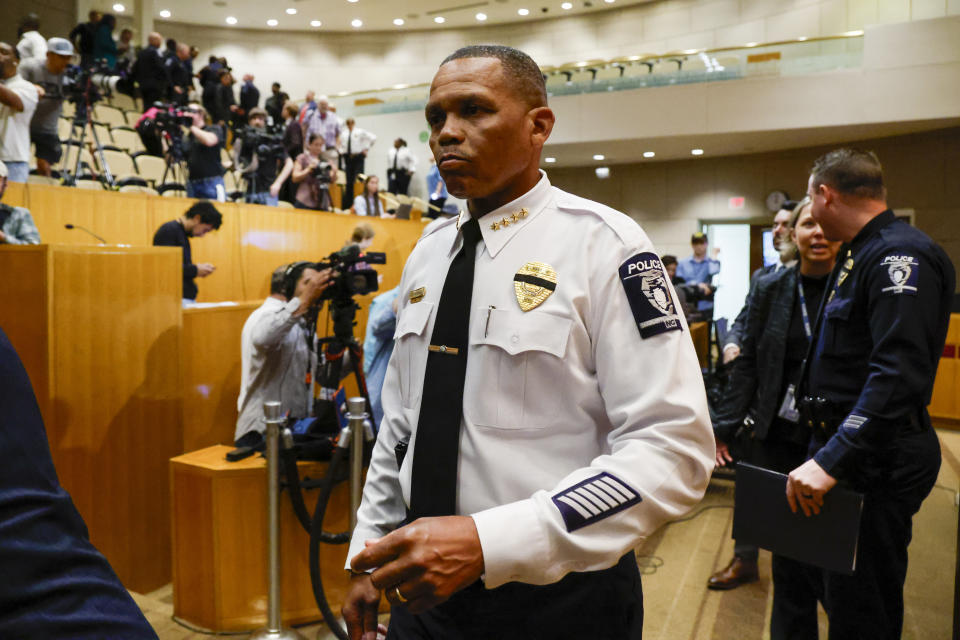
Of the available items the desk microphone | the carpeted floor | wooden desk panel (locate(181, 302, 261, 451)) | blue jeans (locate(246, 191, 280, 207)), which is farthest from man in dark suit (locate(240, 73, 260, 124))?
the carpeted floor

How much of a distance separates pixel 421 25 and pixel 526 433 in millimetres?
17515

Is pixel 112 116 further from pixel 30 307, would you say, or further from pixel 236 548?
pixel 236 548

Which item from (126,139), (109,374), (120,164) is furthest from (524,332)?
(126,139)

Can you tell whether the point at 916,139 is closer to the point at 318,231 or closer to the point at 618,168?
the point at 618,168

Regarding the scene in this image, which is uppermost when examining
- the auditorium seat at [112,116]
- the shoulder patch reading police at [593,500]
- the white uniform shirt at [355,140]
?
the auditorium seat at [112,116]

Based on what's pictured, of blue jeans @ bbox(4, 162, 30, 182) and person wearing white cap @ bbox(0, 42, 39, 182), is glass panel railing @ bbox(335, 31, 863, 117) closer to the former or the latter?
person wearing white cap @ bbox(0, 42, 39, 182)

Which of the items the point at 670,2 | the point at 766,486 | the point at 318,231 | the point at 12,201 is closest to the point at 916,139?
the point at 670,2

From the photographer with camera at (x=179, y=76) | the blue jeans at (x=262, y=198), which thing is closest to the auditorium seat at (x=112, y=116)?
the photographer with camera at (x=179, y=76)

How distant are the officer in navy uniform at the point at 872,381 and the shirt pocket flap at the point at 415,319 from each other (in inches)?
45.7

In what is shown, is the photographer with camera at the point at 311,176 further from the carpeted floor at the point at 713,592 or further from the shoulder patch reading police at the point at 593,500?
the shoulder patch reading police at the point at 593,500

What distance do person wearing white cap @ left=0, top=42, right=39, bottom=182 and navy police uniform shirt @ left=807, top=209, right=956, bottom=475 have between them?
18.1 ft

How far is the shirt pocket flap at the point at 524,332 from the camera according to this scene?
1.00 m

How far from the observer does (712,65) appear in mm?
10625

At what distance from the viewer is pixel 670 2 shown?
1437 centimetres
